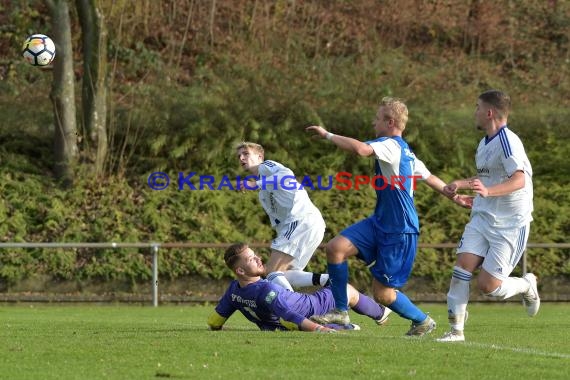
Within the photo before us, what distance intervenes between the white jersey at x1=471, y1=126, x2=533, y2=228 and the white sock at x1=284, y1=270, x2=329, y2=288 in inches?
85.1

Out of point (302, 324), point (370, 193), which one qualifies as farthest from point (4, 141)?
point (302, 324)

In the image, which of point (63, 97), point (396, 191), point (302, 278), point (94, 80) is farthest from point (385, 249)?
point (94, 80)

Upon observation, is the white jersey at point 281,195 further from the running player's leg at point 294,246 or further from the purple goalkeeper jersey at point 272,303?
the purple goalkeeper jersey at point 272,303

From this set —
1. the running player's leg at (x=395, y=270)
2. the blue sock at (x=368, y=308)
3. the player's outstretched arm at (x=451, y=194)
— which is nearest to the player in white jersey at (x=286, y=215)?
the blue sock at (x=368, y=308)

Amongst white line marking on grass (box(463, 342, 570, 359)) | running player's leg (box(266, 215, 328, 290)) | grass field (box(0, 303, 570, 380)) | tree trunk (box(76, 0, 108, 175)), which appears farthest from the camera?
tree trunk (box(76, 0, 108, 175))

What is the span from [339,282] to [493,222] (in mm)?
1555

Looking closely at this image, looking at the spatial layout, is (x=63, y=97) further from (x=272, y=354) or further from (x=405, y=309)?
(x=272, y=354)

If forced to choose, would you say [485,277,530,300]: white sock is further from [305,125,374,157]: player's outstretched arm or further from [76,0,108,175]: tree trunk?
[76,0,108,175]: tree trunk

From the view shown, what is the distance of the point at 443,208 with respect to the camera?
2134 centimetres

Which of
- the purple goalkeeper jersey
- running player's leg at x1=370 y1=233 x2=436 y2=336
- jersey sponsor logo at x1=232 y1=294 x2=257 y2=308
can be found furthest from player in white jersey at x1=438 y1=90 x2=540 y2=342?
jersey sponsor logo at x1=232 y1=294 x2=257 y2=308

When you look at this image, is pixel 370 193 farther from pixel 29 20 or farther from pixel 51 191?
pixel 29 20

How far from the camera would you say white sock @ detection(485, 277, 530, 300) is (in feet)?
30.7

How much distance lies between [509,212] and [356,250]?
1.40 metres

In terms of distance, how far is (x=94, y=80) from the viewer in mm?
22203
